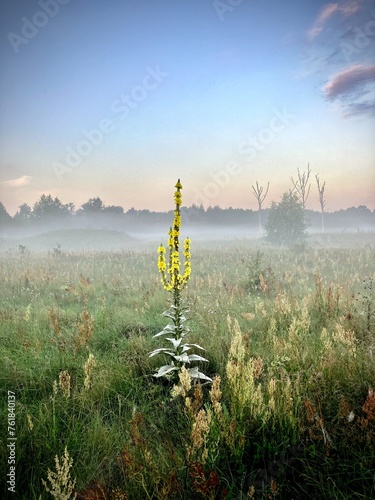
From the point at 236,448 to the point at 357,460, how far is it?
77cm

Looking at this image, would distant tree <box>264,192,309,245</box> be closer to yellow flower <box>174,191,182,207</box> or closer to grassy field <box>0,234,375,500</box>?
grassy field <box>0,234,375,500</box>

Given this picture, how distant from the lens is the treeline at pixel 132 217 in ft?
196

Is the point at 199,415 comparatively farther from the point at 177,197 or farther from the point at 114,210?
the point at 114,210

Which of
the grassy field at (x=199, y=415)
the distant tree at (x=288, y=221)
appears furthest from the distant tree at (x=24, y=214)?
the grassy field at (x=199, y=415)

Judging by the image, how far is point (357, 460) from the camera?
2.00 meters

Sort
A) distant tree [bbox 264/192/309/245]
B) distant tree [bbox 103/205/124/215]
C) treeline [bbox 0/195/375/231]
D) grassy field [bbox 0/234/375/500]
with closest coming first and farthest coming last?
grassy field [bbox 0/234/375/500] → distant tree [bbox 264/192/309/245] → treeline [bbox 0/195/375/231] → distant tree [bbox 103/205/124/215]

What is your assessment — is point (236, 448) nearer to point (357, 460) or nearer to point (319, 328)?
point (357, 460)

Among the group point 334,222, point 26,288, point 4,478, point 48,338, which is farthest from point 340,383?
point 334,222

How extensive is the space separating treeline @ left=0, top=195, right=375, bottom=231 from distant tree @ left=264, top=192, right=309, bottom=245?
3317 centimetres

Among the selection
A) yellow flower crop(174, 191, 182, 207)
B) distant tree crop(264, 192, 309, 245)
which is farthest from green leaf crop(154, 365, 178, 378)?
distant tree crop(264, 192, 309, 245)

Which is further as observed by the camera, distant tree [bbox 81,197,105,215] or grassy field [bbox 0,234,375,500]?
distant tree [bbox 81,197,105,215]

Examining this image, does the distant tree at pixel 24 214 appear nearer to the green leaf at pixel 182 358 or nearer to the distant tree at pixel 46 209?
the distant tree at pixel 46 209

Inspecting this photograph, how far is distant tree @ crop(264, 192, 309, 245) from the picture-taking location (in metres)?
25.6

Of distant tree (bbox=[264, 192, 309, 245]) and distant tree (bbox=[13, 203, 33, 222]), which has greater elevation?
distant tree (bbox=[13, 203, 33, 222])
